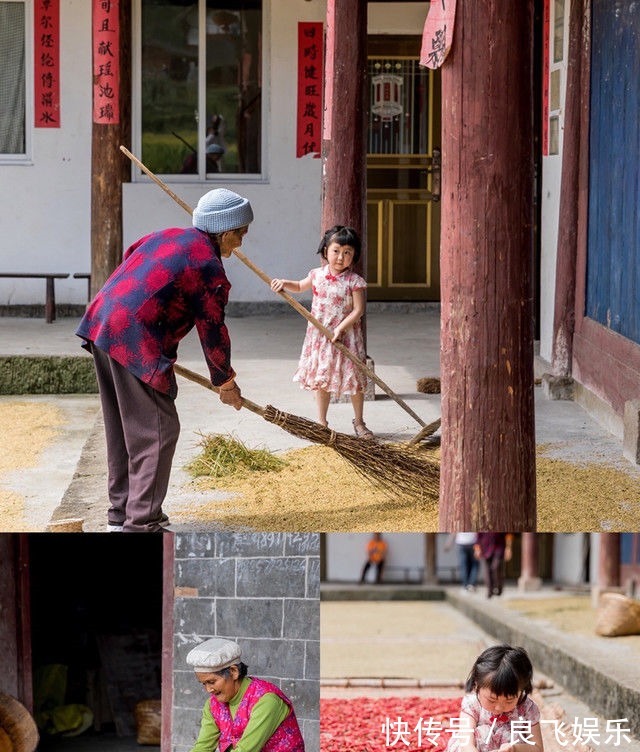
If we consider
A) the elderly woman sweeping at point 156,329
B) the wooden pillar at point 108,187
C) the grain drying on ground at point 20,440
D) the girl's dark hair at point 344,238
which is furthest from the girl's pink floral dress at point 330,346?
the wooden pillar at point 108,187

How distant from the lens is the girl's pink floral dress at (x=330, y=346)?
311 inches

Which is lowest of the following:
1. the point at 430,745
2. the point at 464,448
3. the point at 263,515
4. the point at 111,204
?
the point at 430,745

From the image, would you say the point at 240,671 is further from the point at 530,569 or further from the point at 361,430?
the point at 530,569

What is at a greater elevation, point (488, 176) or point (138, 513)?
point (488, 176)

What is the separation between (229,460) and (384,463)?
1.09m

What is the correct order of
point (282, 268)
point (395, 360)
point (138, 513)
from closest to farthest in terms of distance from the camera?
1. point (138, 513)
2. point (395, 360)
3. point (282, 268)

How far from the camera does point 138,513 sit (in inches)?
238

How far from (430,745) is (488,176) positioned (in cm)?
233

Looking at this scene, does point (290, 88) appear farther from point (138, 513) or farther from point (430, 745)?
point (430, 745)

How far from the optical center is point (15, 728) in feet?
21.0

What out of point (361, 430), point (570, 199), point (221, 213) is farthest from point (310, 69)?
point (221, 213)

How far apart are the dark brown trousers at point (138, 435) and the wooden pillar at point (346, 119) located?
11.1 ft

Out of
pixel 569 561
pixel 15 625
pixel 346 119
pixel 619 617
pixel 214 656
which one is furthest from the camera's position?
pixel 569 561

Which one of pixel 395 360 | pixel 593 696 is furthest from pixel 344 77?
pixel 593 696
